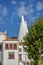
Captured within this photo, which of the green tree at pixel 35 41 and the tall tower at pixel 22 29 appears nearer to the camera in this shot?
the green tree at pixel 35 41

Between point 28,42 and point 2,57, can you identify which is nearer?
point 28,42

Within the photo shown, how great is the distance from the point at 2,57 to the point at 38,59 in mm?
18283

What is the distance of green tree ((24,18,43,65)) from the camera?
7506 centimetres

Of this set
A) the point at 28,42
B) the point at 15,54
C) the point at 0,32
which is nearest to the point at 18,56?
the point at 15,54

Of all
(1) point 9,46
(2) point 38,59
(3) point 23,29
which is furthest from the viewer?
(3) point 23,29

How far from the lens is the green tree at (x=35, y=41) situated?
75062 mm

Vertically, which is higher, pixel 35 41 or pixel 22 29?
pixel 22 29

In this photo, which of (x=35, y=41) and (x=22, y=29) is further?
(x=22, y=29)

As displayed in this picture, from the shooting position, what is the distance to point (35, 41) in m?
75.9

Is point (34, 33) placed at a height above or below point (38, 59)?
above

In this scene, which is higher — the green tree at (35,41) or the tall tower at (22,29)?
the tall tower at (22,29)

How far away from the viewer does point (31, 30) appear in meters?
77.0

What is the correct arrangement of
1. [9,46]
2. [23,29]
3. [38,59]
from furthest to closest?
[23,29] → [9,46] → [38,59]

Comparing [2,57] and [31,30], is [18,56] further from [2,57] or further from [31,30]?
[31,30]
